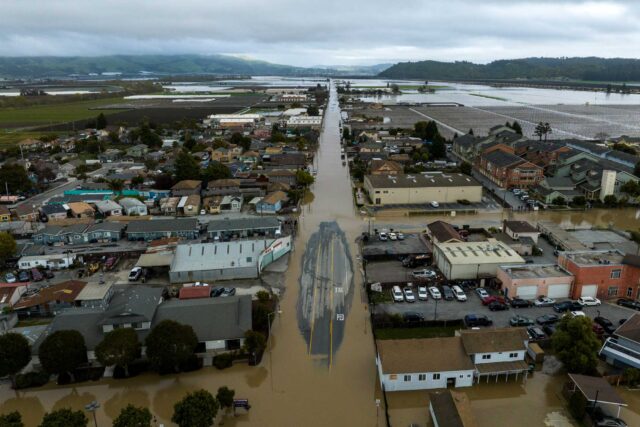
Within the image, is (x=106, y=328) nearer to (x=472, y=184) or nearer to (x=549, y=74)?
(x=472, y=184)

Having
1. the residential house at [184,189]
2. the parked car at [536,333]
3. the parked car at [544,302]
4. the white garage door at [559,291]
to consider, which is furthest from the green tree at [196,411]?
the residential house at [184,189]

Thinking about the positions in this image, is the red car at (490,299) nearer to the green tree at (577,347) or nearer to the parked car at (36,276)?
the green tree at (577,347)

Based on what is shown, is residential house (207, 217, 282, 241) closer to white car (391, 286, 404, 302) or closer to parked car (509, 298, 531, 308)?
white car (391, 286, 404, 302)

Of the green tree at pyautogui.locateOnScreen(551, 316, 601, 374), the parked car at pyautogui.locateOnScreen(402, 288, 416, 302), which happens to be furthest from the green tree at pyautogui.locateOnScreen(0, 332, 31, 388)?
the green tree at pyautogui.locateOnScreen(551, 316, 601, 374)

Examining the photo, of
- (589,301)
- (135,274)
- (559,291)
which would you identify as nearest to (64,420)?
(135,274)

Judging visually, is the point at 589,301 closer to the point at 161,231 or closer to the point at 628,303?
the point at 628,303
